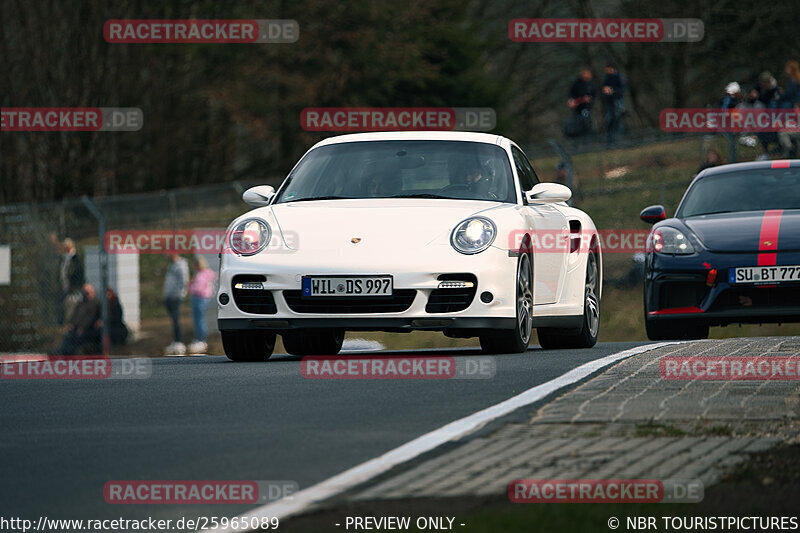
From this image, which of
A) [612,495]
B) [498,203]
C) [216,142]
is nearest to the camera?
[612,495]

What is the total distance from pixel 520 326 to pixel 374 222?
51.6 inches

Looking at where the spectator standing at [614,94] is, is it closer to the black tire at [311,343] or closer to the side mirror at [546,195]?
the black tire at [311,343]

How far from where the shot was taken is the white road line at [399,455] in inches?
209

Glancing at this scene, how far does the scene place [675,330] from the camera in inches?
531

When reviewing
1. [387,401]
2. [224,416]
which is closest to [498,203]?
[387,401]

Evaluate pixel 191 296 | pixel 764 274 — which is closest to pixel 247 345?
pixel 764 274

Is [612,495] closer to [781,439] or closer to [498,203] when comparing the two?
[781,439]

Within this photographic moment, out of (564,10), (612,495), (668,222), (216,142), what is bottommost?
(612,495)

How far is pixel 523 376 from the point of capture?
9391 millimetres

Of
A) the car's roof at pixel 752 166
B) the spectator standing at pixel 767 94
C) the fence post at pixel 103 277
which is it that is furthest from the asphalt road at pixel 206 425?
the spectator standing at pixel 767 94

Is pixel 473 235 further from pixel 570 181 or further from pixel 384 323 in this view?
pixel 570 181

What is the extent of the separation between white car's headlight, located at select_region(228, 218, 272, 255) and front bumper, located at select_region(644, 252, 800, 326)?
3713mm

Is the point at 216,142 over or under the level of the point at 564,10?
under

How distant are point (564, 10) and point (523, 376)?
46.2 m
